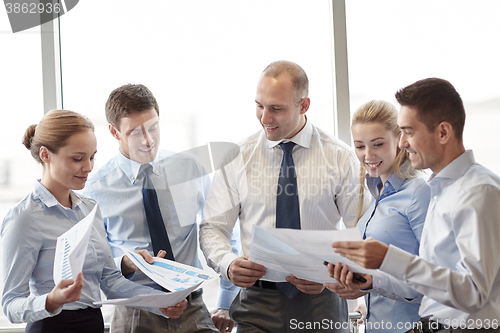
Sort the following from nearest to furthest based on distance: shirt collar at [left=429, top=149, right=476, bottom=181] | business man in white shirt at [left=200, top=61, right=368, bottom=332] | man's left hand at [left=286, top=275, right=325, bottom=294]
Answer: shirt collar at [left=429, top=149, right=476, bottom=181] → man's left hand at [left=286, top=275, right=325, bottom=294] → business man in white shirt at [left=200, top=61, right=368, bottom=332]

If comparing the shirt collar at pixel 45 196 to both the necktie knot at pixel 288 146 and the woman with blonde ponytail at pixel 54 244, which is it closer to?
the woman with blonde ponytail at pixel 54 244

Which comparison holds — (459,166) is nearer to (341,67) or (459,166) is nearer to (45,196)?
(341,67)

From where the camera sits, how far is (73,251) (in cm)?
108

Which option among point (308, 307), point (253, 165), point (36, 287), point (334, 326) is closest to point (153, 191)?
point (253, 165)

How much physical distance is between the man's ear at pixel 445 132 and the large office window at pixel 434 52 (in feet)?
3.25

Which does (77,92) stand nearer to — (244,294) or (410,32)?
(244,294)

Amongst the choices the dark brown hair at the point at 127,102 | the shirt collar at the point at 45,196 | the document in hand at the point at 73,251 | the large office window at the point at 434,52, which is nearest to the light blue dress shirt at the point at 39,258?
the shirt collar at the point at 45,196

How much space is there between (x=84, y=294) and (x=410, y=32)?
6.48ft

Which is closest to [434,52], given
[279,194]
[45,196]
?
[279,194]

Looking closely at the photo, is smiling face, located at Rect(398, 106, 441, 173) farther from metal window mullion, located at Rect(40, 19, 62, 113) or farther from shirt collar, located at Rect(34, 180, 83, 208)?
metal window mullion, located at Rect(40, 19, 62, 113)

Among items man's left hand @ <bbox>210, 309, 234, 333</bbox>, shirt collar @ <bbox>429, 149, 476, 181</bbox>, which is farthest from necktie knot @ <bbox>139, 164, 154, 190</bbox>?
shirt collar @ <bbox>429, 149, 476, 181</bbox>

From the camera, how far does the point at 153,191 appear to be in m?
1.70

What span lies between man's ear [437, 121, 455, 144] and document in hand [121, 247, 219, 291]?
0.84 m

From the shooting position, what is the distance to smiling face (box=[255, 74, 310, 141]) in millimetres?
1680
